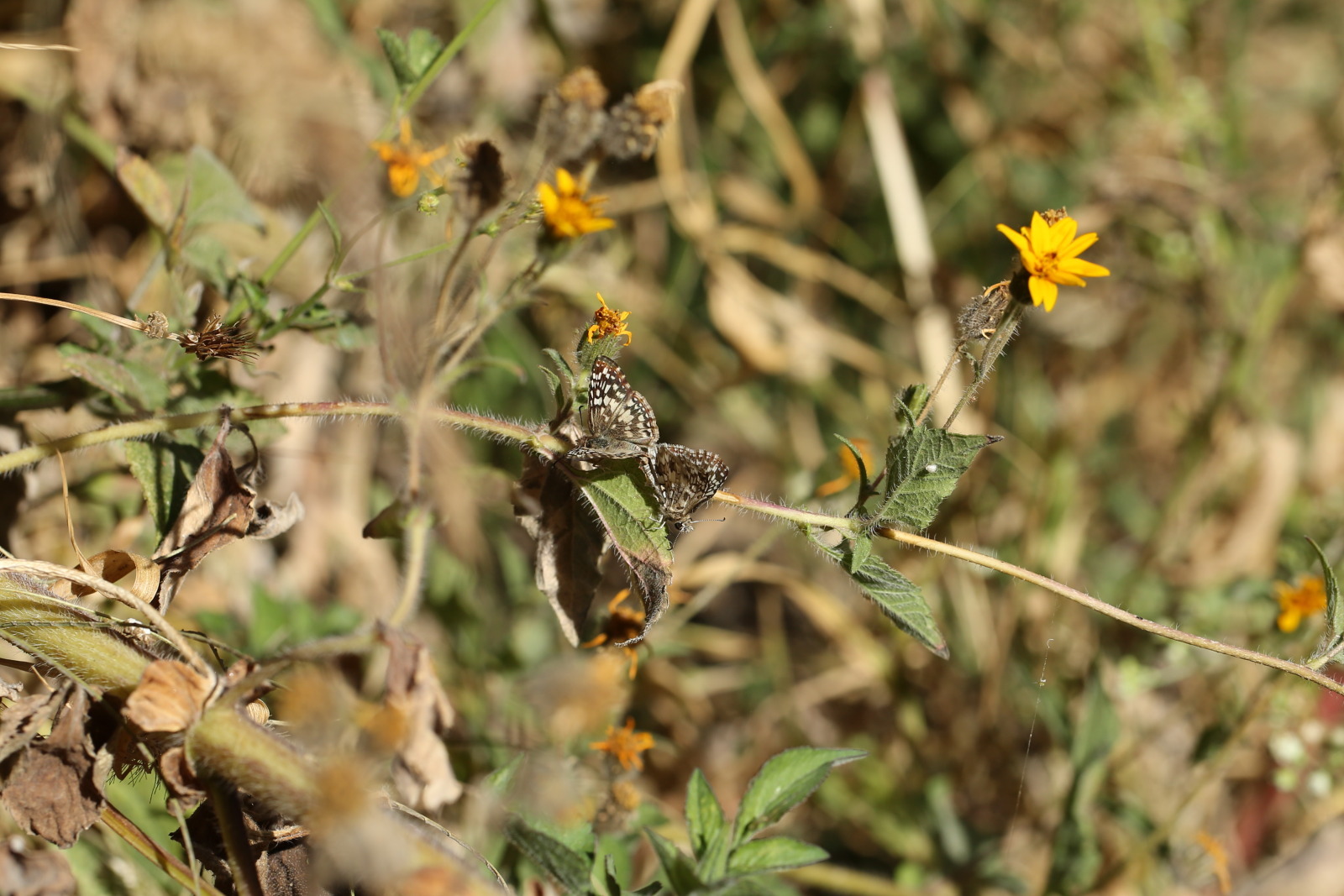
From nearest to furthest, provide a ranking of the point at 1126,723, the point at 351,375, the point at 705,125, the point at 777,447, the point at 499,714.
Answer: the point at 499,714
the point at 1126,723
the point at 351,375
the point at 777,447
the point at 705,125

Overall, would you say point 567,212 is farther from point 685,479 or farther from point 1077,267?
point 1077,267

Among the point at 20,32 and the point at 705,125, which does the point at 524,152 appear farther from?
the point at 20,32

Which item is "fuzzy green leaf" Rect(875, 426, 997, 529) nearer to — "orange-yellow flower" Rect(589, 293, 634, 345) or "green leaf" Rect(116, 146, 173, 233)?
"orange-yellow flower" Rect(589, 293, 634, 345)

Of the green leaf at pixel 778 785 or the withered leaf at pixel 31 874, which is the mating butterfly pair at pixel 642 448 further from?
the withered leaf at pixel 31 874

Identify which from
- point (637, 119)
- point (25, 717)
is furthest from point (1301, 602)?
point (25, 717)

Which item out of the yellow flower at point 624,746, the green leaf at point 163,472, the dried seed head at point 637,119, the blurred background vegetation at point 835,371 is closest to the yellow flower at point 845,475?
the blurred background vegetation at point 835,371

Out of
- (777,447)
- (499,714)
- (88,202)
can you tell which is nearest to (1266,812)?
(777,447)

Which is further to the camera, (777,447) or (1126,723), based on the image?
(777,447)
